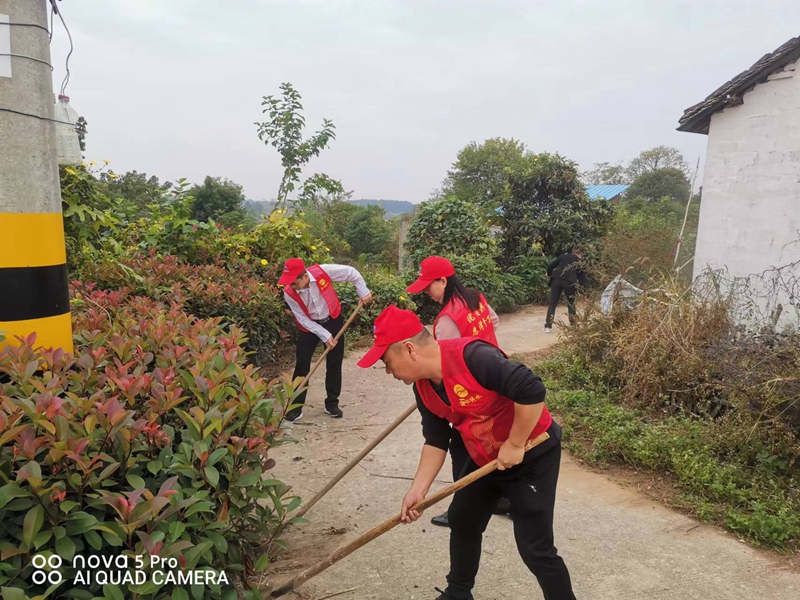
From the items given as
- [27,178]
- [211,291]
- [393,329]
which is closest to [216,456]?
[393,329]

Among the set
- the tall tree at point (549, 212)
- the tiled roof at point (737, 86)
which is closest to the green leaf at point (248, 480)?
the tiled roof at point (737, 86)

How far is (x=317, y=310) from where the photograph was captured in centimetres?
534

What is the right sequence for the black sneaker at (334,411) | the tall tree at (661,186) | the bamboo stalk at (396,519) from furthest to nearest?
1. the tall tree at (661,186)
2. the black sneaker at (334,411)
3. the bamboo stalk at (396,519)

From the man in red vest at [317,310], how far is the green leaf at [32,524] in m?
3.52

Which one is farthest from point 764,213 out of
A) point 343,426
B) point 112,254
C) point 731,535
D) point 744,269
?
point 112,254

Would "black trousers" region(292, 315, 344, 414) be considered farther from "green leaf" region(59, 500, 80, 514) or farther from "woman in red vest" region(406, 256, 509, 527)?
"green leaf" region(59, 500, 80, 514)

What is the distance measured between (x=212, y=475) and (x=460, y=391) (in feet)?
3.22

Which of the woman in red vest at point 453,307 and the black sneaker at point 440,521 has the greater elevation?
the woman in red vest at point 453,307

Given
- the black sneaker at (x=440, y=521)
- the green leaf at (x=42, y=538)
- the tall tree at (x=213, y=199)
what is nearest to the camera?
the green leaf at (x=42, y=538)

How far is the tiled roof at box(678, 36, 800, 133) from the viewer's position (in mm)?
6750

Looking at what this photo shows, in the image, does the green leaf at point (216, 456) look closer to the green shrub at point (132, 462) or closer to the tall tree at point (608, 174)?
the green shrub at point (132, 462)

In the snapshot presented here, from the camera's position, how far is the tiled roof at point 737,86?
22.1ft

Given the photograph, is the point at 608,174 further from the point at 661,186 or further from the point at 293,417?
the point at 293,417

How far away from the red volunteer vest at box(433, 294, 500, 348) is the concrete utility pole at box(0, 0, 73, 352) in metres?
2.19
